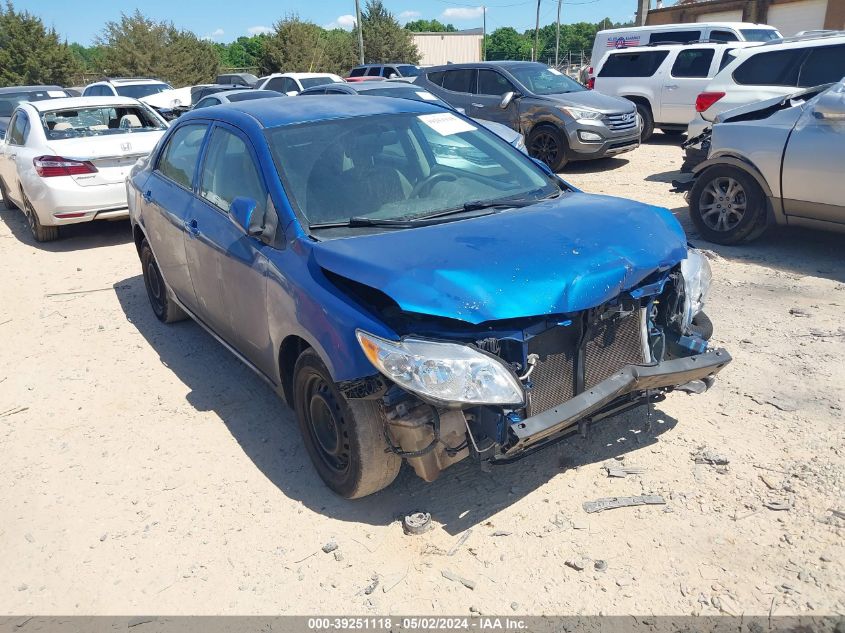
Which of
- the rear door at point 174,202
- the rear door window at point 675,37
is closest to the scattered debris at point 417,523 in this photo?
the rear door at point 174,202

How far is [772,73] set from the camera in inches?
349

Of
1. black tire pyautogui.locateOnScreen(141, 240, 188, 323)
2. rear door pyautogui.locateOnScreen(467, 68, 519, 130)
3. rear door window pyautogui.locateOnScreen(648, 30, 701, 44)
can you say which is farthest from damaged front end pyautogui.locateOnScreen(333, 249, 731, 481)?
rear door window pyautogui.locateOnScreen(648, 30, 701, 44)

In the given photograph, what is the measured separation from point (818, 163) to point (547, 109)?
592 cm

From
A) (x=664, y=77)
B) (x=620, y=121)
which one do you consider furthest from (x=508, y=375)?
(x=664, y=77)

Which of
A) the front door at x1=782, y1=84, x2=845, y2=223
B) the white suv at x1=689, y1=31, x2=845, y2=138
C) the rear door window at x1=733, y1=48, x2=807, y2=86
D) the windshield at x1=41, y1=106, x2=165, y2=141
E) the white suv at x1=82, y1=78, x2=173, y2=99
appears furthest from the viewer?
the white suv at x1=82, y1=78, x2=173, y2=99

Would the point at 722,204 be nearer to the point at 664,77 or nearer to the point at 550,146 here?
the point at 550,146

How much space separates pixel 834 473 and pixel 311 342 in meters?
2.61

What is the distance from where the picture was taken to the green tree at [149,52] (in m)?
39.7

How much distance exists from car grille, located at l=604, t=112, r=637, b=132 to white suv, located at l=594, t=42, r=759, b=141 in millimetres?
2193

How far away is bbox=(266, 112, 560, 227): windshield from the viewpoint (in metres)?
3.64

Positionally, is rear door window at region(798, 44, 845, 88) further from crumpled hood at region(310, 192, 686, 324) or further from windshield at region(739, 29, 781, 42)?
windshield at region(739, 29, 781, 42)

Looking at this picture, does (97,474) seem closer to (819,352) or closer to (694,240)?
(819,352)

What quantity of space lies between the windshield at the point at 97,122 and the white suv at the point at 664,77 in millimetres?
9278

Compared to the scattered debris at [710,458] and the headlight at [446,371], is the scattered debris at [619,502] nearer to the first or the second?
the scattered debris at [710,458]
